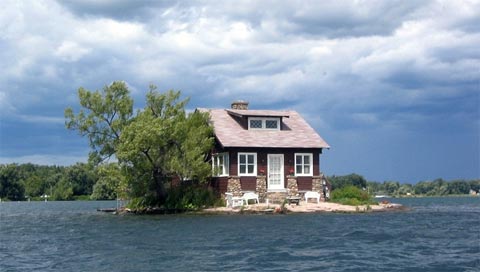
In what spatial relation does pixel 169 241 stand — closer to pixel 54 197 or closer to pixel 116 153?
pixel 116 153

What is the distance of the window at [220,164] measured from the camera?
45.0 m

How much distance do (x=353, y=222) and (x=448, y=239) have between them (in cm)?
831

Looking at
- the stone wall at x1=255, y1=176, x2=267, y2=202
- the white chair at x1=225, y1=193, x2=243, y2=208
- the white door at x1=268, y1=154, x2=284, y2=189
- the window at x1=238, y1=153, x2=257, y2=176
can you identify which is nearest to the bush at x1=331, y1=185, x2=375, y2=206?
the white door at x1=268, y1=154, x2=284, y2=189

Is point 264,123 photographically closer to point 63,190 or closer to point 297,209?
point 297,209

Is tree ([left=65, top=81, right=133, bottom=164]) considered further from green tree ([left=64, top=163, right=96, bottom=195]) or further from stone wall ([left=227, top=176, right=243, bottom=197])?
green tree ([left=64, top=163, right=96, bottom=195])

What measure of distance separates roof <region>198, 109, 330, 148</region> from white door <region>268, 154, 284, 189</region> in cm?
101

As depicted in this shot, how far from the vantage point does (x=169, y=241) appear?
25.6 m

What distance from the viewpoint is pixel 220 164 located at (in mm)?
46375

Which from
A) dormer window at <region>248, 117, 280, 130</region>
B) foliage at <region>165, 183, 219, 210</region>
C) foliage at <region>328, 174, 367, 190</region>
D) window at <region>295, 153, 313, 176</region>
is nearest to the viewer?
foliage at <region>165, 183, 219, 210</region>

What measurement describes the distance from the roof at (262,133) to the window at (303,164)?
808mm

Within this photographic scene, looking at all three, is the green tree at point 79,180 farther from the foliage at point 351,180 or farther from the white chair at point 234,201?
the white chair at point 234,201

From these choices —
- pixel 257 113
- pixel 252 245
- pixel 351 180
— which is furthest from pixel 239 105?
pixel 351 180

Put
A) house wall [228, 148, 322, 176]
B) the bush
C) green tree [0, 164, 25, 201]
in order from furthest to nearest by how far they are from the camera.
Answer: green tree [0, 164, 25, 201] → the bush → house wall [228, 148, 322, 176]

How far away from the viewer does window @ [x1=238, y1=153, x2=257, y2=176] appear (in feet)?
148
